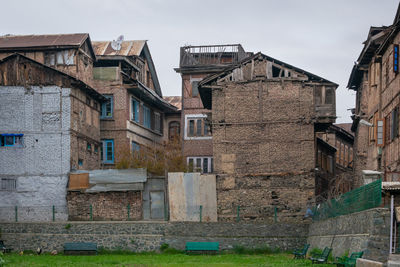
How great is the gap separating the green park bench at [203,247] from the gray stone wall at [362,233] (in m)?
7.08

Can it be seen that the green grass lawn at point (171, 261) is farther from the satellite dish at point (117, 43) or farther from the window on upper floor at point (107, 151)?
the satellite dish at point (117, 43)

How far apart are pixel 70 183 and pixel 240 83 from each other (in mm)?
12137

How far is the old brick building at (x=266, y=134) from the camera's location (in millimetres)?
39531

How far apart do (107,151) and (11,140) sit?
9083 mm

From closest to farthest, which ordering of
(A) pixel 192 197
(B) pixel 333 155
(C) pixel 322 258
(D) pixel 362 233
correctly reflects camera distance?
(D) pixel 362 233
(C) pixel 322 258
(A) pixel 192 197
(B) pixel 333 155

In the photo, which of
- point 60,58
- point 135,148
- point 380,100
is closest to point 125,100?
point 135,148

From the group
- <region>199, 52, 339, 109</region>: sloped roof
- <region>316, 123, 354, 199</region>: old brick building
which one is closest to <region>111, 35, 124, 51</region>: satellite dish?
<region>199, 52, 339, 109</region>: sloped roof

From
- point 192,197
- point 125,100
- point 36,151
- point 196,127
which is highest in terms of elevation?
point 125,100

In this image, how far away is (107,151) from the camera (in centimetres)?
5125

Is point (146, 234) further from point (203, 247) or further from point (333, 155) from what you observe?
point (333, 155)

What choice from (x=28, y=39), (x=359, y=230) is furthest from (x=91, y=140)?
(x=359, y=230)

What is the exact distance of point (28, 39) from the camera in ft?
166

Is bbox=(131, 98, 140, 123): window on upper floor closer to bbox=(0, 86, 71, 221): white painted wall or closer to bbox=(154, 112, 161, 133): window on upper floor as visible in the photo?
bbox=(154, 112, 161, 133): window on upper floor

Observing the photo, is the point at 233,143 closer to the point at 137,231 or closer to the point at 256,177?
the point at 256,177
